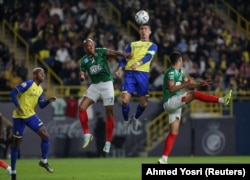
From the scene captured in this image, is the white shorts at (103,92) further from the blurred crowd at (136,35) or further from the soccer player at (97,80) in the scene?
the blurred crowd at (136,35)

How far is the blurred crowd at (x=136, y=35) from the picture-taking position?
36.7 m

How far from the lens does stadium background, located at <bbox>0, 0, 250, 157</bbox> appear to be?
35219mm

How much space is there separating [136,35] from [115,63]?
15.9ft

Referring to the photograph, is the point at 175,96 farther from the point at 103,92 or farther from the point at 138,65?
the point at 103,92

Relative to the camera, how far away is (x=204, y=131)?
36.4 meters

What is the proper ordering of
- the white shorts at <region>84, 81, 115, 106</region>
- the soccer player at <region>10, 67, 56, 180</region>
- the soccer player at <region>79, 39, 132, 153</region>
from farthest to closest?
1. the white shorts at <region>84, 81, 115, 106</region>
2. the soccer player at <region>79, 39, 132, 153</region>
3. the soccer player at <region>10, 67, 56, 180</region>

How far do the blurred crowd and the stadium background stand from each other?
0.13ft

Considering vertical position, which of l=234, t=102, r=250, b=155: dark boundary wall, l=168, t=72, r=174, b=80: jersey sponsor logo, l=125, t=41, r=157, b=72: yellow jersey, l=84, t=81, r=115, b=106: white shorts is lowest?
l=234, t=102, r=250, b=155: dark boundary wall

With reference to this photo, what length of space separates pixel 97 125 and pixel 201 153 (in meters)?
4.31

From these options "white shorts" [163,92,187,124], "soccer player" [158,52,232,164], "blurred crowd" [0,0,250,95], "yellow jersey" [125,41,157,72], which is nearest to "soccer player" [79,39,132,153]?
"yellow jersey" [125,41,157,72]

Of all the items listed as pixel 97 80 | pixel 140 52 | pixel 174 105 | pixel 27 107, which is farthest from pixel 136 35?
pixel 174 105

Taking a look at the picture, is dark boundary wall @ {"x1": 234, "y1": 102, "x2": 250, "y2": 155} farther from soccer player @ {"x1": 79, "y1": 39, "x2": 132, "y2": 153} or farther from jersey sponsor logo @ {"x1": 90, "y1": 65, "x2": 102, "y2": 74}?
jersey sponsor logo @ {"x1": 90, "y1": 65, "x2": 102, "y2": 74}

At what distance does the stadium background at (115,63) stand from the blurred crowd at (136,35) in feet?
0.13

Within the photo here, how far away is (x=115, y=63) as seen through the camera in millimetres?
36156
